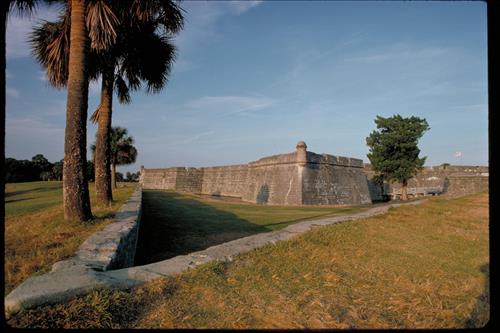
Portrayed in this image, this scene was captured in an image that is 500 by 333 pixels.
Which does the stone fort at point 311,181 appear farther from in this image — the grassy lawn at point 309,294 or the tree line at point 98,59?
the grassy lawn at point 309,294

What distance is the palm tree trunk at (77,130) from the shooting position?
17.8 feet

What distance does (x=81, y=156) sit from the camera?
18.5ft

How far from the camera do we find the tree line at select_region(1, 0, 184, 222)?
5.55 m

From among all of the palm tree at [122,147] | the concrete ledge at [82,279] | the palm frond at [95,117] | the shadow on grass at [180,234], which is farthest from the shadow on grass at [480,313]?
the palm tree at [122,147]

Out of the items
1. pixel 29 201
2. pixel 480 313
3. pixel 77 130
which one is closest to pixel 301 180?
pixel 77 130

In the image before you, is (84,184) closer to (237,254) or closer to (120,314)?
(237,254)

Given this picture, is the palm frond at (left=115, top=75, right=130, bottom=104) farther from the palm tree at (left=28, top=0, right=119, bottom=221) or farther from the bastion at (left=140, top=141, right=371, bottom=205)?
the bastion at (left=140, top=141, right=371, bottom=205)

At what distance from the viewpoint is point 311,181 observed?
57.0 feet

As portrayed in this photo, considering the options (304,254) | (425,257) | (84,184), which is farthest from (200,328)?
(84,184)

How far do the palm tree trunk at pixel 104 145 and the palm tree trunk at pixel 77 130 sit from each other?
288 cm

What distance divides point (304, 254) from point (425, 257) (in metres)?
1.90

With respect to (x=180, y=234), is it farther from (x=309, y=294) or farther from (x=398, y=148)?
(x=398, y=148)

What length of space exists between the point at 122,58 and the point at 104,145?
3126 millimetres
